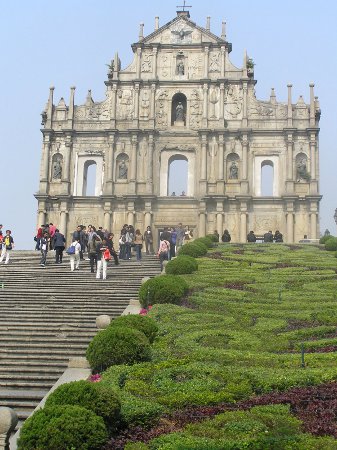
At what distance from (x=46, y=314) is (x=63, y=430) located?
954 centimetres

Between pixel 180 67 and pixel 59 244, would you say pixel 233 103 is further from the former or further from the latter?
pixel 59 244

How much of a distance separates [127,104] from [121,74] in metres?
2.12

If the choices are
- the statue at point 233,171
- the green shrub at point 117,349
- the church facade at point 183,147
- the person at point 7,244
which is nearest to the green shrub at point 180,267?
the person at point 7,244

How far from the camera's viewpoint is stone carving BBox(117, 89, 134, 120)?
43156 millimetres

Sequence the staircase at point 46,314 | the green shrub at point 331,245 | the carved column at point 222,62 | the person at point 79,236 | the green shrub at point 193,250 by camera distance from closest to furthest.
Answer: the staircase at point 46,314
the person at point 79,236
the green shrub at point 193,250
the green shrub at point 331,245
the carved column at point 222,62

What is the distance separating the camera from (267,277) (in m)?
22.6

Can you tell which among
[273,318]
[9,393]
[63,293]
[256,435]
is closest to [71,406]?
[256,435]

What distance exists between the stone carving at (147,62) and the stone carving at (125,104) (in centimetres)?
182

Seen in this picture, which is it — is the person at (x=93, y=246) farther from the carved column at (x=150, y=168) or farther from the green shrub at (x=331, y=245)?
the carved column at (x=150, y=168)

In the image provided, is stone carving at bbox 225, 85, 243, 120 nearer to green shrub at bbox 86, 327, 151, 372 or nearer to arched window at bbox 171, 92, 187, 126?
arched window at bbox 171, 92, 187, 126

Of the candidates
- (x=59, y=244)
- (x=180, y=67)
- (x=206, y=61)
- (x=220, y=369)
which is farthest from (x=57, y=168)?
(x=220, y=369)

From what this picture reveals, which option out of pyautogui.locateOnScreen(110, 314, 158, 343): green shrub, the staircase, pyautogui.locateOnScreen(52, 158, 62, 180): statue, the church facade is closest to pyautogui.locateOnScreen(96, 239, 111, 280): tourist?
the staircase

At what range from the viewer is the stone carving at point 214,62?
43219mm

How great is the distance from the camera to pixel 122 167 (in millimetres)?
42375
